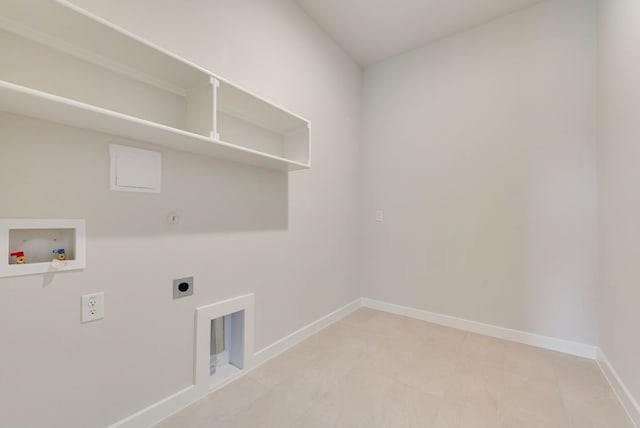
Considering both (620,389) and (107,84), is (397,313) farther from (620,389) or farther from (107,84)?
(107,84)

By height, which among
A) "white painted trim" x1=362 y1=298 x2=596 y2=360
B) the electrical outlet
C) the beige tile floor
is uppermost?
the electrical outlet

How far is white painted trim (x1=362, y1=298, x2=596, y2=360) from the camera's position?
2107 mm

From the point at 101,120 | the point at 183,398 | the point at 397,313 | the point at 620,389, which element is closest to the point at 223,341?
the point at 183,398

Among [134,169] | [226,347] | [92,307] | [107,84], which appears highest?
[107,84]

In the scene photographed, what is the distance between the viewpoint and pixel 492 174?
2459 millimetres

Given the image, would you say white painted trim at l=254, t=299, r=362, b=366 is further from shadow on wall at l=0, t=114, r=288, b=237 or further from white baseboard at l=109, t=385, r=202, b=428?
shadow on wall at l=0, t=114, r=288, b=237

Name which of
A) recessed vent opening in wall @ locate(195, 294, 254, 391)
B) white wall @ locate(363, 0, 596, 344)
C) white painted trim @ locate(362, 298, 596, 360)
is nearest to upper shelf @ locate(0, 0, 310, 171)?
recessed vent opening in wall @ locate(195, 294, 254, 391)

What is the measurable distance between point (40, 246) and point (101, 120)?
56 centimetres

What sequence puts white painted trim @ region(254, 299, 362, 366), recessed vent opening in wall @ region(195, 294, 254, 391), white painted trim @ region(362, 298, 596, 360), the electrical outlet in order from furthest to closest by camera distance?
white painted trim @ region(362, 298, 596, 360)
white painted trim @ region(254, 299, 362, 366)
recessed vent opening in wall @ region(195, 294, 254, 391)
the electrical outlet

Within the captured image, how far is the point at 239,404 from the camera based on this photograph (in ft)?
5.04

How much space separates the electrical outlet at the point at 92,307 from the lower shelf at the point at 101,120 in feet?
2.41

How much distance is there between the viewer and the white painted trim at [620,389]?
4.58ft

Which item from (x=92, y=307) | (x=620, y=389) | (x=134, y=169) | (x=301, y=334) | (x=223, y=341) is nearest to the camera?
(x=92, y=307)

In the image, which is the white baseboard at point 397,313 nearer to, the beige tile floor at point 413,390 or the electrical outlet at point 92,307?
the beige tile floor at point 413,390
